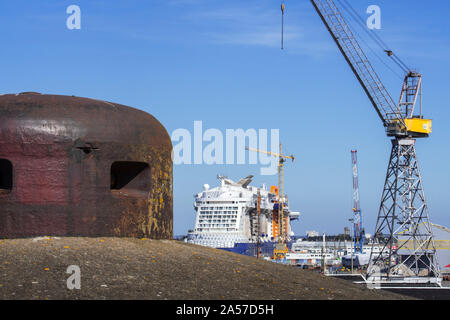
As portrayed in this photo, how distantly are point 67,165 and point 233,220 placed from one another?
75977 millimetres

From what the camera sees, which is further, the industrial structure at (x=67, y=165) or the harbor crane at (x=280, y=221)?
the harbor crane at (x=280, y=221)

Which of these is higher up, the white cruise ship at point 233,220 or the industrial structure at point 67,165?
the industrial structure at point 67,165

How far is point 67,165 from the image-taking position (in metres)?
11.9

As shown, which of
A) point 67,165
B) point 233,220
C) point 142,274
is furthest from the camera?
point 233,220

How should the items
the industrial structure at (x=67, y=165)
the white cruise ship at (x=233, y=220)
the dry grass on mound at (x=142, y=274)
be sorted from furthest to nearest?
the white cruise ship at (x=233, y=220) → the industrial structure at (x=67, y=165) → the dry grass on mound at (x=142, y=274)

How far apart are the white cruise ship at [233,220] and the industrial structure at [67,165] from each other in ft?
234

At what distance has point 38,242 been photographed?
11508 millimetres

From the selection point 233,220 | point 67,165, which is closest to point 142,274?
point 67,165

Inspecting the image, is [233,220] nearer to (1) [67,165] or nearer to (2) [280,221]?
(2) [280,221]

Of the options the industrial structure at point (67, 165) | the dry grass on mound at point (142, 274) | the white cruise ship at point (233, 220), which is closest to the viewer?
the dry grass on mound at point (142, 274)

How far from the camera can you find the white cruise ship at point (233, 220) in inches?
3383

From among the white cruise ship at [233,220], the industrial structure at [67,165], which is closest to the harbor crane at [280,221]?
the white cruise ship at [233,220]

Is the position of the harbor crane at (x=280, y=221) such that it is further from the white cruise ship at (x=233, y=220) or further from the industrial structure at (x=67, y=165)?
the industrial structure at (x=67, y=165)
